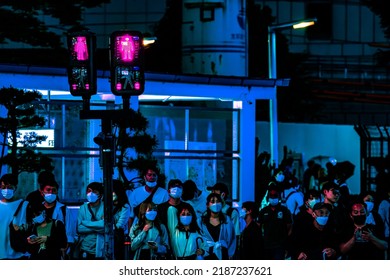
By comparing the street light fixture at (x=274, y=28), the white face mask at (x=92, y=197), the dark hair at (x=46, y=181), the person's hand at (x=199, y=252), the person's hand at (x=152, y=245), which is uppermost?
the street light fixture at (x=274, y=28)

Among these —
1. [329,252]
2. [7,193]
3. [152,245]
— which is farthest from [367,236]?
[7,193]

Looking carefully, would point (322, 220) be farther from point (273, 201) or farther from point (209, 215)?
point (273, 201)

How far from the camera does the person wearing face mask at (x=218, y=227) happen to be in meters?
19.6

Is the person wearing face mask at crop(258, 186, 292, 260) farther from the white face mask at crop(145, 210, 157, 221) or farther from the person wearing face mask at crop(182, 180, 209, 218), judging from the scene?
the white face mask at crop(145, 210, 157, 221)

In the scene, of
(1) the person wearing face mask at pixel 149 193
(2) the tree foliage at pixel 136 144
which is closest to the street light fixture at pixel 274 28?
(2) the tree foliage at pixel 136 144

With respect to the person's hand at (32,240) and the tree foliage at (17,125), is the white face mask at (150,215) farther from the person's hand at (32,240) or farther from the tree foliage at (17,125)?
the tree foliage at (17,125)

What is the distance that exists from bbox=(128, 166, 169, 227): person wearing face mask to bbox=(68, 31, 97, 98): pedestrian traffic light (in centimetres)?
371

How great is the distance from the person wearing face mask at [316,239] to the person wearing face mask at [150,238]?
176cm

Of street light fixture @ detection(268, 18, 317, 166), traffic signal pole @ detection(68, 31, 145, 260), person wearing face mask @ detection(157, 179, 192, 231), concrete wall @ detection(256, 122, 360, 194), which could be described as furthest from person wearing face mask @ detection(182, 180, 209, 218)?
concrete wall @ detection(256, 122, 360, 194)

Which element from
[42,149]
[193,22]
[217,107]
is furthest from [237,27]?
[42,149]

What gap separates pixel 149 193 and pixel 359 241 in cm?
457

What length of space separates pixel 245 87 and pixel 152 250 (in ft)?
38.9

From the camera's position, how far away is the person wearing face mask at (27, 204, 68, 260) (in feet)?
59.6

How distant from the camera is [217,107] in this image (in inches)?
1224
